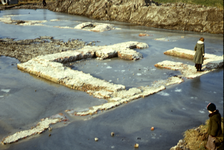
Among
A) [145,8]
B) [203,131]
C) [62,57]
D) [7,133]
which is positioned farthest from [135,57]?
[145,8]

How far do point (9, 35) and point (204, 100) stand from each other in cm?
1233

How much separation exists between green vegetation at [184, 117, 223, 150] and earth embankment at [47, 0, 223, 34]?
15077mm

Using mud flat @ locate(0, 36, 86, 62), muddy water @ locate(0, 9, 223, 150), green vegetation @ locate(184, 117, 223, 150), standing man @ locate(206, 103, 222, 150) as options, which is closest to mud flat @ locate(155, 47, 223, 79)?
muddy water @ locate(0, 9, 223, 150)

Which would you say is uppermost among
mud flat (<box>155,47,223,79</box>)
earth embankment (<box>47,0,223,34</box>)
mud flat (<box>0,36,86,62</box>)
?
earth embankment (<box>47,0,223,34</box>)

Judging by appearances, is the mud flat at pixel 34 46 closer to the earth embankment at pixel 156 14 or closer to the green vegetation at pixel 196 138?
the green vegetation at pixel 196 138

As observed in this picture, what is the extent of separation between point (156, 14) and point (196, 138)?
17.8 metres

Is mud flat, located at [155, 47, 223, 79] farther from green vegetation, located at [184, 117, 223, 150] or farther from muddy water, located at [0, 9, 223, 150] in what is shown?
green vegetation, located at [184, 117, 223, 150]

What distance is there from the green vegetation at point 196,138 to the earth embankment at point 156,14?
594 inches

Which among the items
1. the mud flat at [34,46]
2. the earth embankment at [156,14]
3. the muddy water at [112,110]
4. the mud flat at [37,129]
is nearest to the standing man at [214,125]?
the muddy water at [112,110]

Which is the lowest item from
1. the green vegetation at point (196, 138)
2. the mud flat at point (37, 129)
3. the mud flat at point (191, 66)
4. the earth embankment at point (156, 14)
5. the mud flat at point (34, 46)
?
the mud flat at point (37, 129)

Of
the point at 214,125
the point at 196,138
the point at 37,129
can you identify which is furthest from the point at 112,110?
the point at 214,125

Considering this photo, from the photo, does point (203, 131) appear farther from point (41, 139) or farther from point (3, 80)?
point (3, 80)

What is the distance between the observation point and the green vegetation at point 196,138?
434 centimetres

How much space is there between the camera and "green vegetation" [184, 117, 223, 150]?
4.34 meters
